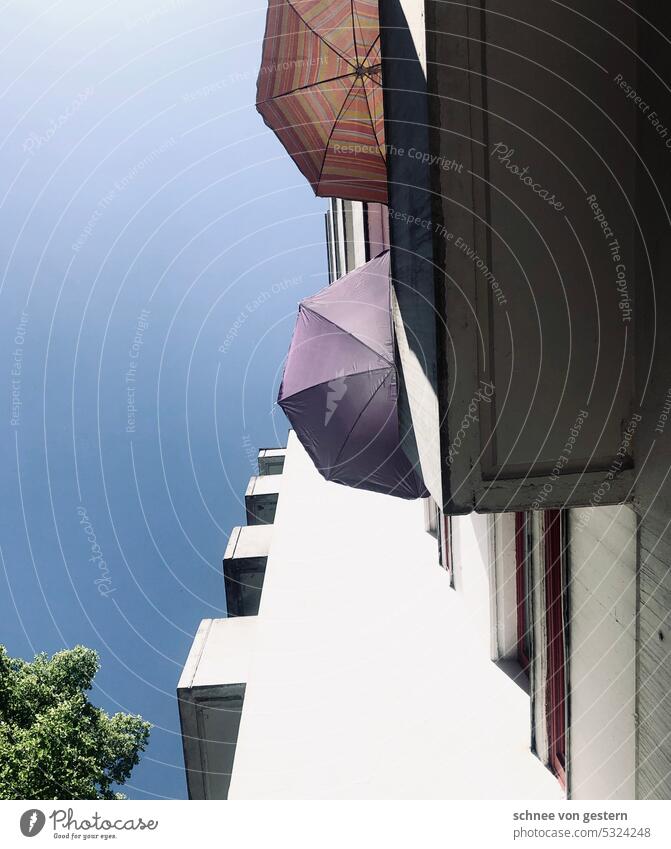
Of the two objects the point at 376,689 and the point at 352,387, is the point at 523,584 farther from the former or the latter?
the point at 352,387

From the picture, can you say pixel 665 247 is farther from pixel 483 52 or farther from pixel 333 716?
pixel 333 716

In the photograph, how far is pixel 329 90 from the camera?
7.25m

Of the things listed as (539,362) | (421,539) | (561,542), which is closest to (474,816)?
(561,542)

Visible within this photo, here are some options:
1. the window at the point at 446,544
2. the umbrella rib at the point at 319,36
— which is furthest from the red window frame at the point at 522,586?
the umbrella rib at the point at 319,36

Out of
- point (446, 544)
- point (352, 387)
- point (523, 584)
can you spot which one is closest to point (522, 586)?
point (523, 584)

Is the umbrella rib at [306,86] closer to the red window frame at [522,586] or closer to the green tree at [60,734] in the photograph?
the red window frame at [522,586]

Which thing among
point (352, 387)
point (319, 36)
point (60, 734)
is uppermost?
point (319, 36)

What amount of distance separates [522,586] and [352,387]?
3.57 m

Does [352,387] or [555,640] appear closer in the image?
[555,640]

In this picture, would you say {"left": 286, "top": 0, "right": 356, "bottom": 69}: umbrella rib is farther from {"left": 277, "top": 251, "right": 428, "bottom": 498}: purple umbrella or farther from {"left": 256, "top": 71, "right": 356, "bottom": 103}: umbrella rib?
{"left": 277, "top": 251, "right": 428, "bottom": 498}: purple umbrella

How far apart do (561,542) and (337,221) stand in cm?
1545

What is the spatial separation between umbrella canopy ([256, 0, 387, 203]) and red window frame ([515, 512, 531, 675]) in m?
4.90

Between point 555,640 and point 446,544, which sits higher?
point 446,544

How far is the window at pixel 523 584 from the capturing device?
639 centimetres
